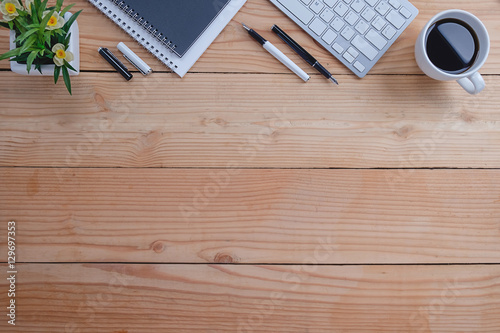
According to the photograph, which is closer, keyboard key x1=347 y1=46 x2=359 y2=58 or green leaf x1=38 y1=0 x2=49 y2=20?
green leaf x1=38 y1=0 x2=49 y2=20

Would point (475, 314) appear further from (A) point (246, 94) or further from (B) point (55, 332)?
(B) point (55, 332)

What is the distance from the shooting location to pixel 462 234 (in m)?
0.78

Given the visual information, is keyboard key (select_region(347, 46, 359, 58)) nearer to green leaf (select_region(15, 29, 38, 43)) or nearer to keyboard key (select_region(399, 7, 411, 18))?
keyboard key (select_region(399, 7, 411, 18))

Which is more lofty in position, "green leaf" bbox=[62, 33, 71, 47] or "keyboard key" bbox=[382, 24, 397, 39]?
"keyboard key" bbox=[382, 24, 397, 39]

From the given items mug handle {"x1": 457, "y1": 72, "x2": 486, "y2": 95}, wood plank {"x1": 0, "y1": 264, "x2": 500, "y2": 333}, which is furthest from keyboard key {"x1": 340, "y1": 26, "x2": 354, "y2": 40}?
wood plank {"x1": 0, "y1": 264, "x2": 500, "y2": 333}

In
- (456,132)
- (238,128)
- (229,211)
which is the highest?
(456,132)

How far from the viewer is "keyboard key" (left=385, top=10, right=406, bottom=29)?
78 centimetres

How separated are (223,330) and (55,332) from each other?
31 cm

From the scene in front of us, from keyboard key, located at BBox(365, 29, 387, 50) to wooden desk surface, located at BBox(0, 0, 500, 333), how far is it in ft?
0.10

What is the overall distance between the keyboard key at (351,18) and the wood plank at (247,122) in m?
0.12

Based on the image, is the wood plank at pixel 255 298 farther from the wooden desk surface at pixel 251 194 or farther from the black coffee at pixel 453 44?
the black coffee at pixel 453 44

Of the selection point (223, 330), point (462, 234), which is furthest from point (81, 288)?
point (462, 234)

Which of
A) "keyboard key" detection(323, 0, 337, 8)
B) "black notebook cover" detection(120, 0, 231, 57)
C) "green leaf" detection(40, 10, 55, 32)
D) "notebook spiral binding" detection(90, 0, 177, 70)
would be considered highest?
"keyboard key" detection(323, 0, 337, 8)

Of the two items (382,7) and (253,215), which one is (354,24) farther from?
(253,215)
